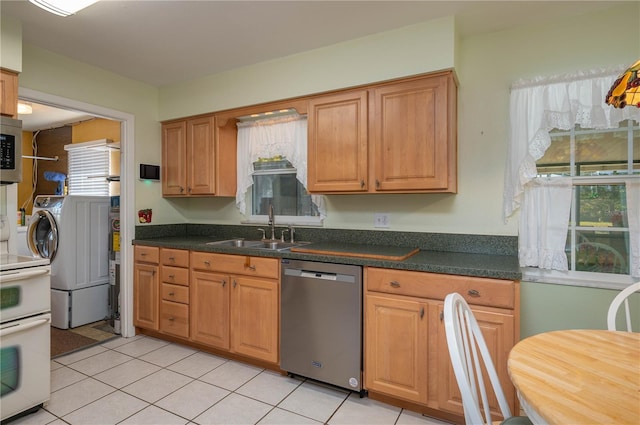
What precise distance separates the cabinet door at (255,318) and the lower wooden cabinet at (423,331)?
709 mm

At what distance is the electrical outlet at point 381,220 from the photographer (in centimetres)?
267

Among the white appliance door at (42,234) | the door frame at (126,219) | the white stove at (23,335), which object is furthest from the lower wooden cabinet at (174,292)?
the white appliance door at (42,234)

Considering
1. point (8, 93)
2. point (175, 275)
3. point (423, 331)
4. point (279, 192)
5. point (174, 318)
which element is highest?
point (8, 93)

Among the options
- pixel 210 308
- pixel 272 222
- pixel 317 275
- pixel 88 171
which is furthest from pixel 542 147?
pixel 88 171

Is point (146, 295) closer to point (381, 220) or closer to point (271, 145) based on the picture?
point (271, 145)

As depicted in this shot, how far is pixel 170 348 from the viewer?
2.95m

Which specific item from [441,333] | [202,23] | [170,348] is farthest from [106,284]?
[441,333]

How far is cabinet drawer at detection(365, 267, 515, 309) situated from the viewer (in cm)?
176

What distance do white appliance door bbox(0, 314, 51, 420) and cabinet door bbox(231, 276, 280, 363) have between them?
115 centimetres

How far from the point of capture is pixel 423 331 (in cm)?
192

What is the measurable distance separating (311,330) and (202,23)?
2.17m

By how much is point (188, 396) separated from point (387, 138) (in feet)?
7.11

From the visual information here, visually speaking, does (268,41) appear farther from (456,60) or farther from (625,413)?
(625,413)

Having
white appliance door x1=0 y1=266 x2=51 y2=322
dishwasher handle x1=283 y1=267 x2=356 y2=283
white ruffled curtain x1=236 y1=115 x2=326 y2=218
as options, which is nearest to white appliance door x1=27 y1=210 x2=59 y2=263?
white appliance door x1=0 y1=266 x2=51 y2=322
